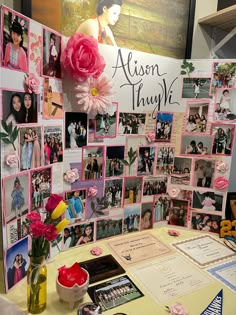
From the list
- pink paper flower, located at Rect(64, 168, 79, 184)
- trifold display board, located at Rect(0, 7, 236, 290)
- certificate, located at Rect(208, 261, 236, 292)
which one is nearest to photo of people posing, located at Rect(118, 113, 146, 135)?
trifold display board, located at Rect(0, 7, 236, 290)

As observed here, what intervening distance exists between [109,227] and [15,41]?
0.70 m

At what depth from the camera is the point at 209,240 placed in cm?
102

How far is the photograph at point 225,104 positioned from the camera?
0.97m

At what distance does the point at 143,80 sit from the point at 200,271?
0.69m

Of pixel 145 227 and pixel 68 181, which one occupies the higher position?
pixel 68 181

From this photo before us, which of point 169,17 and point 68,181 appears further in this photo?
point 169,17

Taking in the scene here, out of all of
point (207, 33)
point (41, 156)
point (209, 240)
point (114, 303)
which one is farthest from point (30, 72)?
point (209, 240)

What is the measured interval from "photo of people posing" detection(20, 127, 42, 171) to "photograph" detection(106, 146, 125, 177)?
26 cm

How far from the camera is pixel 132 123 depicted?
37.0 inches

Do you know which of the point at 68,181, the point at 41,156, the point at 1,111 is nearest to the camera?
the point at 1,111

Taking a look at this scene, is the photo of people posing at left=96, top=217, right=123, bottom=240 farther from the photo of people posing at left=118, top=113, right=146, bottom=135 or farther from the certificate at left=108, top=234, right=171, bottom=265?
the photo of people posing at left=118, top=113, right=146, bottom=135

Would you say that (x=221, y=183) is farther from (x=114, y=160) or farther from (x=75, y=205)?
(x=75, y=205)

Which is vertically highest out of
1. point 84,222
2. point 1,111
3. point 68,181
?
point 1,111

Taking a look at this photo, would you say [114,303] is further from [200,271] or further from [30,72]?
[30,72]
